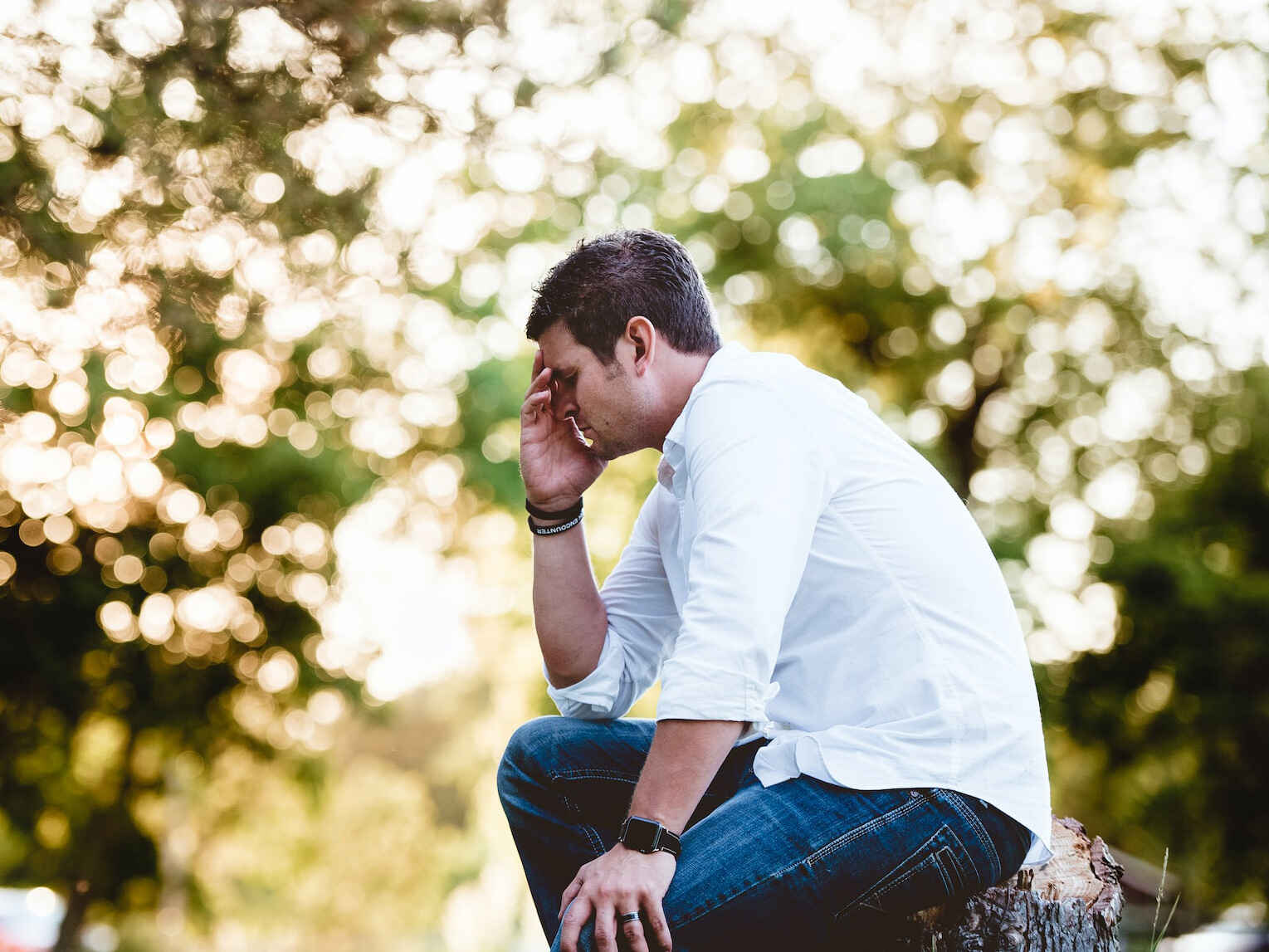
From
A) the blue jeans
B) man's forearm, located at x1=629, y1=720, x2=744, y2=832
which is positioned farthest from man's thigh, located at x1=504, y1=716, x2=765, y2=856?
man's forearm, located at x1=629, y1=720, x2=744, y2=832

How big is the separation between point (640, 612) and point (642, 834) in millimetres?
1091

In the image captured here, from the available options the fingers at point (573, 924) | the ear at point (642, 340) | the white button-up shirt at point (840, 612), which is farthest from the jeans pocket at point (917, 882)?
the ear at point (642, 340)

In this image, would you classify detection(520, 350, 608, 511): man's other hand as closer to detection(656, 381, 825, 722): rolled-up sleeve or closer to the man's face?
the man's face

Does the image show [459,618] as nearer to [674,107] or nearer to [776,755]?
[674,107]

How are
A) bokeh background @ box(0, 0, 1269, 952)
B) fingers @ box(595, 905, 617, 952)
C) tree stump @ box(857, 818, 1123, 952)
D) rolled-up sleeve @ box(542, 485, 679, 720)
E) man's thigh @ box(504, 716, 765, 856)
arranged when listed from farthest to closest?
1. bokeh background @ box(0, 0, 1269, 952)
2. rolled-up sleeve @ box(542, 485, 679, 720)
3. man's thigh @ box(504, 716, 765, 856)
4. tree stump @ box(857, 818, 1123, 952)
5. fingers @ box(595, 905, 617, 952)

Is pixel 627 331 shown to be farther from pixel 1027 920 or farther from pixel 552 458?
pixel 1027 920

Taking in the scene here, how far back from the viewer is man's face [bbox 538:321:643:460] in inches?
102

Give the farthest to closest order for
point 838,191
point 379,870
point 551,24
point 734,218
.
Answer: point 379,870, point 734,218, point 838,191, point 551,24

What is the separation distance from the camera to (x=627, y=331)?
8.37 feet

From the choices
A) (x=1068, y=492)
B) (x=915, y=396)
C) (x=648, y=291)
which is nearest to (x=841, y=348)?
(x=915, y=396)

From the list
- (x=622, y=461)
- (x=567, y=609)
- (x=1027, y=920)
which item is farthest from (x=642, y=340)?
(x=622, y=461)

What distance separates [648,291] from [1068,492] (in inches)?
531

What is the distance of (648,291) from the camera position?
2.56m

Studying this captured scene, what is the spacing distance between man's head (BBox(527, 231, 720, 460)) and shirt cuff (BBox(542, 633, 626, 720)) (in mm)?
576
